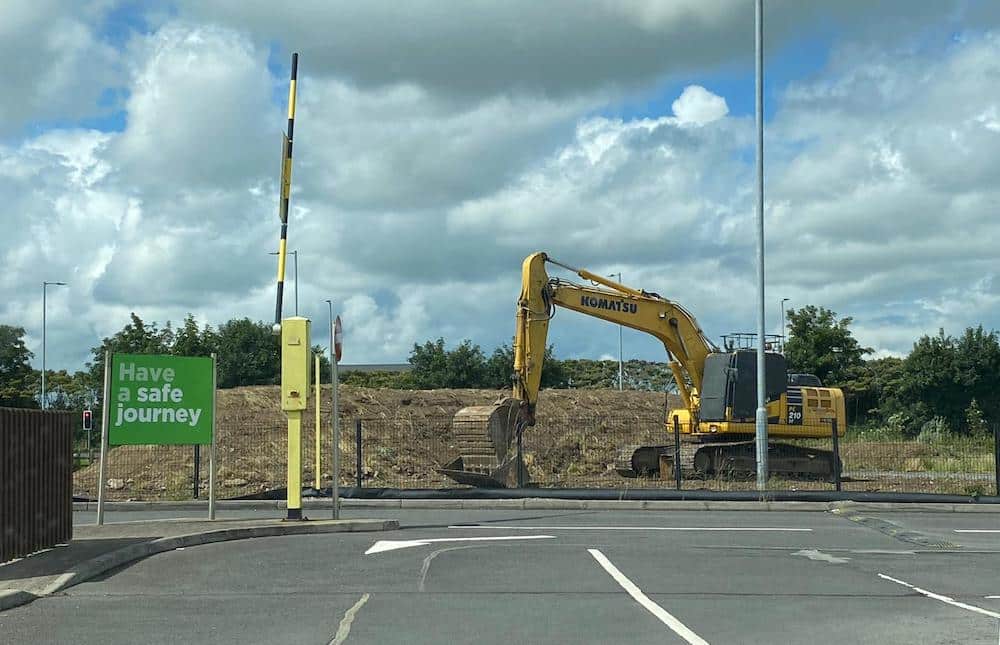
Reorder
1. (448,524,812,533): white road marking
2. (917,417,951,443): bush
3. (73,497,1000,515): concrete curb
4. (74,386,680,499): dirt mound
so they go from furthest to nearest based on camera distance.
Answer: (917,417,951,443): bush → (74,386,680,499): dirt mound → (73,497,1000,515): concrete curb → (448,524,812,533): white road marking

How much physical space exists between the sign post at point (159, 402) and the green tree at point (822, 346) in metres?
52.9

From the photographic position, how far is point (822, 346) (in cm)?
6744

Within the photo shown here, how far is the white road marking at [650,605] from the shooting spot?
856 centimetres

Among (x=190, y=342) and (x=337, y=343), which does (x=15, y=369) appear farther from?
(x=337, y=343)

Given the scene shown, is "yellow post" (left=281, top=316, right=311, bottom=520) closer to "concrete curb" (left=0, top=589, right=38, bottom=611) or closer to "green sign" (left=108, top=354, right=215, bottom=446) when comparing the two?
"green sign" (left=108, top=354, right=215, bottom=446)

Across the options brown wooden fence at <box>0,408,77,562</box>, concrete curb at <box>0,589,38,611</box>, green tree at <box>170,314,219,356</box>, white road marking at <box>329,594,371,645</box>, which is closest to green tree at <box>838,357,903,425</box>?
green tree at <box>170,314,219,356</box>

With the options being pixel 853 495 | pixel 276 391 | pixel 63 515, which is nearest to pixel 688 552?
pixel 63 515

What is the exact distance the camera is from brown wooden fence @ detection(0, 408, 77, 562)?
11.9 meters

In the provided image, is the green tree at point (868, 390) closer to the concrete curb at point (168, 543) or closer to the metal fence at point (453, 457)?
the metal fence at point (453, 457)

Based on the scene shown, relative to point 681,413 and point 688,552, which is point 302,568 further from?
point 681,413

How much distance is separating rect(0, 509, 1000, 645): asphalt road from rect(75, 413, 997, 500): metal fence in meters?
9.94

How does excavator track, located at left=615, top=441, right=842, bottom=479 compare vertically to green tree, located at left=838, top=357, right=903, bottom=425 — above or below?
below

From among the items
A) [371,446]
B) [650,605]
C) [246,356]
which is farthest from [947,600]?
[246,356]

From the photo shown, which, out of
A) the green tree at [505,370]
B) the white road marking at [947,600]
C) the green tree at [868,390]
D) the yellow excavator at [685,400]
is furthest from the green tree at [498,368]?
the white road marking at [947,600]
